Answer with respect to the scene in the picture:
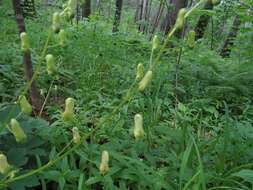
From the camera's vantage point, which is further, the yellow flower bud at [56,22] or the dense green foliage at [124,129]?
the dense green foliage at [124,129]

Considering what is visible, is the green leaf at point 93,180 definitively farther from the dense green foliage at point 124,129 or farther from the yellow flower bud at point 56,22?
the yellow flower bud at point 56,22

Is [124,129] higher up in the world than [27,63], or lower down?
lower down

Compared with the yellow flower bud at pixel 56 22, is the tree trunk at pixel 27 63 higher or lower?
lower

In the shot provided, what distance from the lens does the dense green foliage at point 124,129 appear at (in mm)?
1247

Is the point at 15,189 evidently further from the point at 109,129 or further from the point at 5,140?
the point at 109,129

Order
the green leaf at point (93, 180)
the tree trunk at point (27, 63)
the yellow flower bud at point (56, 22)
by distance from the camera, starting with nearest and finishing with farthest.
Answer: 1. the yellow flower bud at point (56, 22)
2. the green leaf at point (93, 180)
3. the tree trunk at point (27, 63)

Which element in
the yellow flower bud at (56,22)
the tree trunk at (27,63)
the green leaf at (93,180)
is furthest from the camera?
the tree trunk at (27,63)

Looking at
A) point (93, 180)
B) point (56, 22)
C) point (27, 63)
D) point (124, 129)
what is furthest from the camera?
point (27, 63)

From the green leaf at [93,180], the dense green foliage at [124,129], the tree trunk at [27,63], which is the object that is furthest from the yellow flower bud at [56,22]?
the tree trunk at [27,63]

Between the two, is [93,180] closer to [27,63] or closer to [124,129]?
[124,129]

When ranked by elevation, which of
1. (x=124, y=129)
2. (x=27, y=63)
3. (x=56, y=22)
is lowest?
(x=124, y=129)

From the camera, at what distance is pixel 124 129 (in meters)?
1.65

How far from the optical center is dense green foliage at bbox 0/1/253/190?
1.25 meters

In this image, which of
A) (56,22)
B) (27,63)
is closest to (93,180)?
(56,22)
